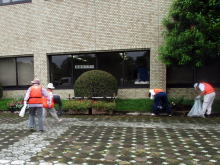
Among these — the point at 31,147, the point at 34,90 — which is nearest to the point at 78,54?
the point at 34,90

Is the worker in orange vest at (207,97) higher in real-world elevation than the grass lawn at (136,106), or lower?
higher

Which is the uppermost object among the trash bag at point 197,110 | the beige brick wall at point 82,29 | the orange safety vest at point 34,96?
the beige brick wall at point 82,29

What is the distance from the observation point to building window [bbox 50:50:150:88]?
11.4m

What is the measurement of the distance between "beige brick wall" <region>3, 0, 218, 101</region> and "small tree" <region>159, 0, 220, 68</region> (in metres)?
2.49

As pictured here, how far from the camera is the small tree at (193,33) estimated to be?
714 cm

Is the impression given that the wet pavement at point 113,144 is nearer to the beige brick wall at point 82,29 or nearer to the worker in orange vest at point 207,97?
the worker in orange vest at point 207,97

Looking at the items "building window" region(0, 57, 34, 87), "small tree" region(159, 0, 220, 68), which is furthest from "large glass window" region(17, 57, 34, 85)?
"small tree" region(159, 0, 220, 68)

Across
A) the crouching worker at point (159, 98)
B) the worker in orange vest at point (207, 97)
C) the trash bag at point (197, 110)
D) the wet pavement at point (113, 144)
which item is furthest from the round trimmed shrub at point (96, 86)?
the worker in orange vest at point (207, 97)

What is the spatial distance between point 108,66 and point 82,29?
8.90 ft

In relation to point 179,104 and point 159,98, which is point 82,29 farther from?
point 179,104

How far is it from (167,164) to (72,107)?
6.25 meters

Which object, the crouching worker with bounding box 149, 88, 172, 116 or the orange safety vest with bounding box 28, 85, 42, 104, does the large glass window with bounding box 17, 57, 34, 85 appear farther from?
the crouching worker with bounding box 149, 88, 172, 116

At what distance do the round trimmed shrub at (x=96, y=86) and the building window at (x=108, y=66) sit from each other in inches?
76.4

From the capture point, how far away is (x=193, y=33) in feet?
24.6
